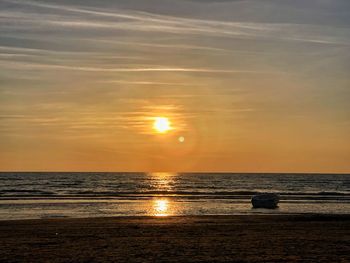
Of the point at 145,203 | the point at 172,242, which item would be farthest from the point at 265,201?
the point at 172,242

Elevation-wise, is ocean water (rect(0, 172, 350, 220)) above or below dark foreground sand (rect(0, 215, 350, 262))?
above

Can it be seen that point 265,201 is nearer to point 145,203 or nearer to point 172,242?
point 145,203

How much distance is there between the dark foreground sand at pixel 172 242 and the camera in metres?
20.2

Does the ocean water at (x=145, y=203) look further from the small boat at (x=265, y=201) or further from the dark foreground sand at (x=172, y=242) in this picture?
the dark foreground sand at (x=172, y=242)

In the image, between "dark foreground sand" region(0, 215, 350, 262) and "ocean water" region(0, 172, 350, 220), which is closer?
"dark foreground sand" region(0, 215, 350, 262)

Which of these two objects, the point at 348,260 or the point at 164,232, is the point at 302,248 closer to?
the point at 348,260

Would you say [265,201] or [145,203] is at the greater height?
[145,203]

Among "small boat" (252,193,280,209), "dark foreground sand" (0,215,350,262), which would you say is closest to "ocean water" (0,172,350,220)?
"small boat" (252,193,280,209)

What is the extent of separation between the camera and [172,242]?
24.6 meters

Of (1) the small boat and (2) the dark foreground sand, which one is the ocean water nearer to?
(1) the small boat

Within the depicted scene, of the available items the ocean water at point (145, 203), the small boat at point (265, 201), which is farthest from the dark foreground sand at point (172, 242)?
the small boat at point (265, 201)

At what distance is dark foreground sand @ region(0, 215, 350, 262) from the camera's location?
20219 mm

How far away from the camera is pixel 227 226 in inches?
1286

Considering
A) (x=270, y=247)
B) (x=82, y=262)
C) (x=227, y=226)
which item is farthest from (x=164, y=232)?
(x=82, y=262)
